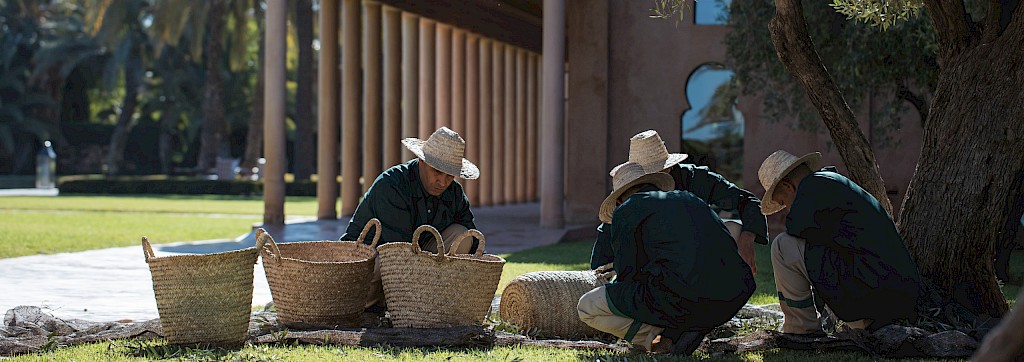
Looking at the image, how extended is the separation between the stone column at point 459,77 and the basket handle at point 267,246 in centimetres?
1807

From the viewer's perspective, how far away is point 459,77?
981 inches

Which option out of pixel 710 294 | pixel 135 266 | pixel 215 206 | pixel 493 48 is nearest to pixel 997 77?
pixel 710 294

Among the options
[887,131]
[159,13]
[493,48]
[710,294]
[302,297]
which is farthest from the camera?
[159,13]

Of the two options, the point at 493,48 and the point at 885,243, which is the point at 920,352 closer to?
the point at 885,243

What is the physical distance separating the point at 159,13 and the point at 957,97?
33217 mm

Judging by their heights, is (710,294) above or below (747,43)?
below

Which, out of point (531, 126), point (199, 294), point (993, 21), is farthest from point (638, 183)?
point (531, 126)

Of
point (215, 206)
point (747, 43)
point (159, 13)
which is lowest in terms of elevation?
point (215, 206)

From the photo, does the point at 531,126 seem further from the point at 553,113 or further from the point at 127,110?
the point at 127,110

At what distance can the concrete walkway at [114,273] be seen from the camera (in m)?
8.43

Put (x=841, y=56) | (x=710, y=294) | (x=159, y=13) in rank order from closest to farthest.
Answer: (x=710, y=294), (x=841, y=56), (x=159, y=13)

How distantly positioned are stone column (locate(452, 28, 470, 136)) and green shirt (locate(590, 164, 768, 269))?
17.5 metres

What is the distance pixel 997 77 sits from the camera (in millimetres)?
7039

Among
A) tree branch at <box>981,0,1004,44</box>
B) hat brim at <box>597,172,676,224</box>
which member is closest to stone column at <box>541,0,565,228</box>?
tree branch at <box>981,0,1004,44</box>
